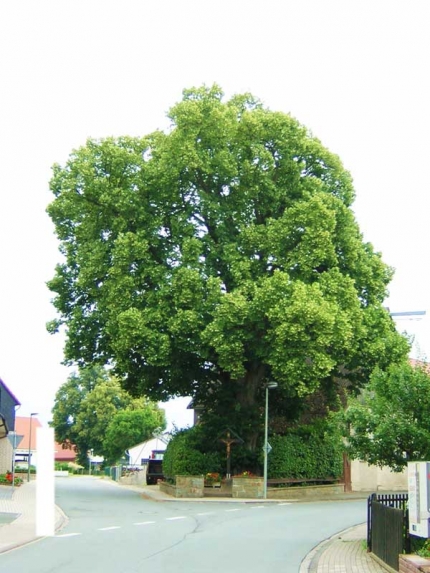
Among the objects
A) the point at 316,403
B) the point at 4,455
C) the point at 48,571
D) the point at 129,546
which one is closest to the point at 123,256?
the point at 316,403

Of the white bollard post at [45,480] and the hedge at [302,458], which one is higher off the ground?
the white bollard post at [45,480]

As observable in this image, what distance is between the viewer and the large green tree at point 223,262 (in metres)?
30.7

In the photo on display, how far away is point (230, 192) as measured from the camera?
34.4m

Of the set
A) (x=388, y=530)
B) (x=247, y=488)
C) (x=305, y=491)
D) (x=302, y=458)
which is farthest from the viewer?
(x=302, y=458)

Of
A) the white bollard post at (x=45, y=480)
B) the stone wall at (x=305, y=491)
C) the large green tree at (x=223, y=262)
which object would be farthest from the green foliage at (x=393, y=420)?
the stone wall at (x=305, y=491)

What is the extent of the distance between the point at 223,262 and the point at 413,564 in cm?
2343

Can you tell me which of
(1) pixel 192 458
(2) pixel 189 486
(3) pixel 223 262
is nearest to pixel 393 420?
(3) pixel 223 262

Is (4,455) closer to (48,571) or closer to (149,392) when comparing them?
(149,392)

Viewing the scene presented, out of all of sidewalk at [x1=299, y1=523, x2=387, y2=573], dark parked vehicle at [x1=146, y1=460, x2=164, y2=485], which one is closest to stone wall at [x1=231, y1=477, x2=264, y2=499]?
sidewalk at [x1=299, y1=523, x2=387, y2=573]

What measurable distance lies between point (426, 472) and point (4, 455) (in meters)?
43.8

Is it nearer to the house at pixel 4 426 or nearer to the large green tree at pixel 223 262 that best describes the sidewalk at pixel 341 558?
the large green tree at pixel 223 262

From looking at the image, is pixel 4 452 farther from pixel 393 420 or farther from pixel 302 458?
pixel 393 420

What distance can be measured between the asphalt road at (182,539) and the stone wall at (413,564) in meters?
2.19

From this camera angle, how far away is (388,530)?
12852mm
